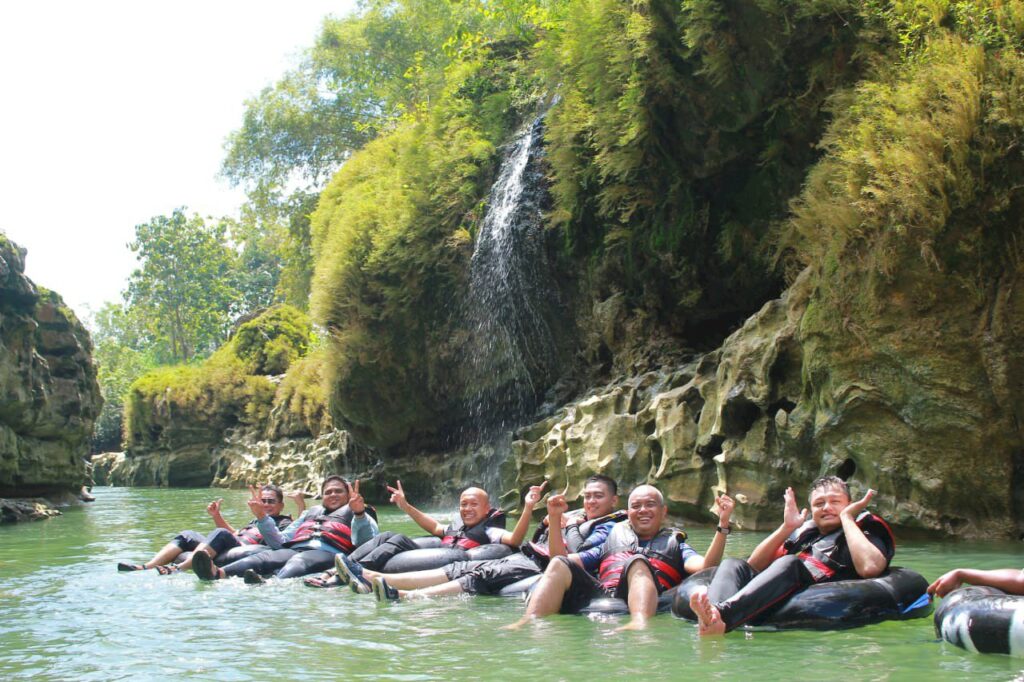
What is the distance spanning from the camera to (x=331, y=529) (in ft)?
30.3

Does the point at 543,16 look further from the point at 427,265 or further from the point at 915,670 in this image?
the point at 915,670

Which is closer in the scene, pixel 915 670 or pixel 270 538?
pixel 915 670

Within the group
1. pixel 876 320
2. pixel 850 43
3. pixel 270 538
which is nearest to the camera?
pixel 270 538

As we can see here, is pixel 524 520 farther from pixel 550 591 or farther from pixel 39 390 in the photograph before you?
pixel 39 390

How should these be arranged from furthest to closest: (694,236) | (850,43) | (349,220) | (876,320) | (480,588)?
(349,220) < (694,236) < (850,43) < (876,320) < (480,588)

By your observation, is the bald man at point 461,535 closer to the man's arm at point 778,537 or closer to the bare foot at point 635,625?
the bare foot at point 635,625

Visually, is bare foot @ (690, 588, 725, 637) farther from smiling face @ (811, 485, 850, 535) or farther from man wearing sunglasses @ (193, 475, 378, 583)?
man wearing sunglasses @ (193, 475, 378, 583)

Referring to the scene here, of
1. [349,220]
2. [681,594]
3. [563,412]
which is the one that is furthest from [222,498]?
[681,594]

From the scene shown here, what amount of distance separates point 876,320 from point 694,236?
4917 mm

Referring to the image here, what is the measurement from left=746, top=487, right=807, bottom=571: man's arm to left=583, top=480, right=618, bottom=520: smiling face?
60.5 inches

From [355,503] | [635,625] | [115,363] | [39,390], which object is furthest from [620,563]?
[115,363]

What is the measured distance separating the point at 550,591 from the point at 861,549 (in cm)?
198

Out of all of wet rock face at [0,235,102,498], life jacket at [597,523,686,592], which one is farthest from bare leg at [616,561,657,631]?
wet rock face at [0,235,102,498]

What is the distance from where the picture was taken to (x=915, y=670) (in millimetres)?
4738
